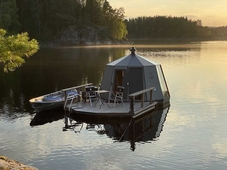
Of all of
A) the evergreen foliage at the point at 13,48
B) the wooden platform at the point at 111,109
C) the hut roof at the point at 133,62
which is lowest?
the wooden platform at the point at 111,109

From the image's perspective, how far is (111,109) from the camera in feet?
55.4

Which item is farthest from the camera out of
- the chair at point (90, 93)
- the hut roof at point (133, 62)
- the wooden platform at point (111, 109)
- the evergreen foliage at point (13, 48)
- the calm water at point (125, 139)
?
the hut roof at point (133, 62)

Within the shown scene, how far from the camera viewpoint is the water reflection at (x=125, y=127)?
13.9 metres

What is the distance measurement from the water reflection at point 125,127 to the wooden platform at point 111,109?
0.31 m

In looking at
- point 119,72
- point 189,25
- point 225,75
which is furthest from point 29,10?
point 189,25

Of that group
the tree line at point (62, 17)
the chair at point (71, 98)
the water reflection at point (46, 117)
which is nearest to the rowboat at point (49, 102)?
the chair at point (71, 98)

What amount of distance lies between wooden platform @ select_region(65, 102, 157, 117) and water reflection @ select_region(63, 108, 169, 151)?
0.31m

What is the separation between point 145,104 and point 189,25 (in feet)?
624

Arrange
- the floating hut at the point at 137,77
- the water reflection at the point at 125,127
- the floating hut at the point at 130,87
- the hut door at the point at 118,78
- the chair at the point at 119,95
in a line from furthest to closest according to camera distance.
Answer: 1. the hut door at the point at 118,78
2. the floating hut at the point at 137,77
3. the floating hut at the point at 130,87
4. the chair at the point at 119,95
5. the water reflection at the point at 125,127

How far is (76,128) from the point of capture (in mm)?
15305

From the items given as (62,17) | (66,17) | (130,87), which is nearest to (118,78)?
(130,87)

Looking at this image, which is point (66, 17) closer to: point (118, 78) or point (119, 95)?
point (118, 78)

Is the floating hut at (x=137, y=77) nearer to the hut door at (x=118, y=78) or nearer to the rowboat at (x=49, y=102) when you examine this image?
the hut door at (x=118, y=78)

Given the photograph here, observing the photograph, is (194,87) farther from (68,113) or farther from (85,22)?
(85,22)
